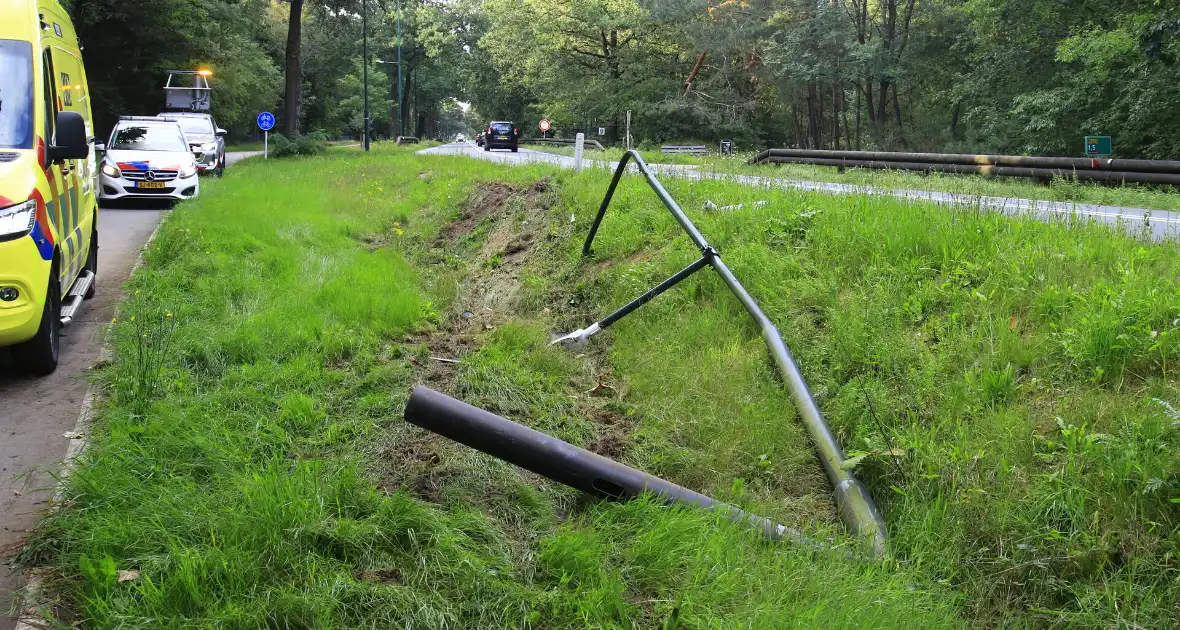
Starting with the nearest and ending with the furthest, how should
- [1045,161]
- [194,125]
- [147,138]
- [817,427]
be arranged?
1. [817,427]
2. [1045,161]
3. [147,138]
4. [194,125]

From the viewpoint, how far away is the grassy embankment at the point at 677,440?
3.35 meters

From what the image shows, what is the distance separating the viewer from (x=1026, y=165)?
1723cm

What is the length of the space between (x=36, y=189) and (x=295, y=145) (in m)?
25.1

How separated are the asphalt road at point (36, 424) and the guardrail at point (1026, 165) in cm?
1299

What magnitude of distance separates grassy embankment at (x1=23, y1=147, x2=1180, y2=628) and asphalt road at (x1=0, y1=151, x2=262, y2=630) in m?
0.24

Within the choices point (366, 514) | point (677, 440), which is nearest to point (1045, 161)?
point (677, 440)

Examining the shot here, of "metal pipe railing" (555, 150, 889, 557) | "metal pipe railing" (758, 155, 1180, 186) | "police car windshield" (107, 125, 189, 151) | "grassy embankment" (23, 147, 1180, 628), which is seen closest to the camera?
"grassy embankment" (23, 147, 1180, 628)

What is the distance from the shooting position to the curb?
316 cm

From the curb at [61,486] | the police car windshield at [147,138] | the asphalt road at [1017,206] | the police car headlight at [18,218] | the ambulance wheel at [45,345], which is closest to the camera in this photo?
the curb at [61,486]

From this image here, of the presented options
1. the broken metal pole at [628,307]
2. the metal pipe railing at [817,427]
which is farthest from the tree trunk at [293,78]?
the metal pipe railing at [817,427]

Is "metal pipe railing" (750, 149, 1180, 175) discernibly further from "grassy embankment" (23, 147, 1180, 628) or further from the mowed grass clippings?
the mowed grass clippings

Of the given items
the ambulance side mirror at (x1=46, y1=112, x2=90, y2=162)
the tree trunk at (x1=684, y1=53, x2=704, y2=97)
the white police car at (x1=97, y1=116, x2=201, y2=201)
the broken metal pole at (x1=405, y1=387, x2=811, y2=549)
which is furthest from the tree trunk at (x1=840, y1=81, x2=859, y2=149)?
the broken metal pole at (x1=405, y1=387, x2=811, y2=549)

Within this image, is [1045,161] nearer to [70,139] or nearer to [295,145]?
[70,139]

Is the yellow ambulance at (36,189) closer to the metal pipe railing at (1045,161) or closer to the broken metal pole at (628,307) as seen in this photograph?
the broken metal pole at (628,307)
